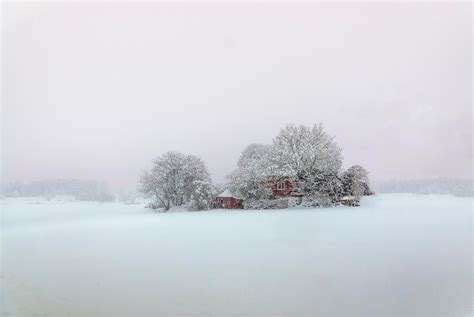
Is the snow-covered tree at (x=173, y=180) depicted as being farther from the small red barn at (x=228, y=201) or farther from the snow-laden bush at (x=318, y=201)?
the snow-laden bush at (x=318, y=201)

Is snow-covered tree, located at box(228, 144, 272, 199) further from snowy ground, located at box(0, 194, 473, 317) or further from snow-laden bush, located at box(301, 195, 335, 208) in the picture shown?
snowy ground, located at box(0, 194, 473, 317)

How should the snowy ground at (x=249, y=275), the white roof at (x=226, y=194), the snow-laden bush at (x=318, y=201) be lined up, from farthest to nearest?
the white roof at (x=226, y=194), the snow-laden bush at (x=318, y=201), the snowy ground at (x=249, y=275)

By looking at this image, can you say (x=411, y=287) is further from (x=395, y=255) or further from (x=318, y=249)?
(x=318, y=249)

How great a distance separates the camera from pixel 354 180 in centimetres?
3297

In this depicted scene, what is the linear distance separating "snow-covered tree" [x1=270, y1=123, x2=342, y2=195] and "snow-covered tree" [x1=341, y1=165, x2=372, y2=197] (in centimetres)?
115

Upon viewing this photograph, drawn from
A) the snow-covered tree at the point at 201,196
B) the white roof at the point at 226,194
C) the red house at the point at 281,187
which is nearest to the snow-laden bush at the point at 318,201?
the red house at the point at 281,187

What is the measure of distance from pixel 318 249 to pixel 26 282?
380 inches

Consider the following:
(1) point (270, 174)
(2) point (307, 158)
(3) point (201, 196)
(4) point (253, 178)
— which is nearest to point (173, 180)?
(3) point (201, 196)

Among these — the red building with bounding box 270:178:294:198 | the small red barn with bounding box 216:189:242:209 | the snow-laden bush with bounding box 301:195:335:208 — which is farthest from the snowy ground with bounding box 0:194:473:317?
the small red barn with bounding box 216:189:242:209

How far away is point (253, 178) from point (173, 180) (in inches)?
395

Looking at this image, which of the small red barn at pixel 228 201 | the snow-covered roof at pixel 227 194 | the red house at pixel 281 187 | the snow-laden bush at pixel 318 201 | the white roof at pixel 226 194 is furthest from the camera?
the white roof at pixel 226 194

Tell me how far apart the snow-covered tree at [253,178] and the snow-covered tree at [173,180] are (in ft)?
11.8

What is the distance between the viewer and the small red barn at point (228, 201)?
3727 centimetres

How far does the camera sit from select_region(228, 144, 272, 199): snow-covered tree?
35.7 meters
